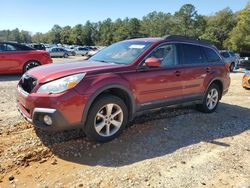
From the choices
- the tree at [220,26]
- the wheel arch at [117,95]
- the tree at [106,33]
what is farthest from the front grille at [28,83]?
the tree at [106,33]

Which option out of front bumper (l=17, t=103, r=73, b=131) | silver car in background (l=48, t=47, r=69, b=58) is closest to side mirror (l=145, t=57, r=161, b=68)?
front bumper (l=17, t=103, r=73, b=131)

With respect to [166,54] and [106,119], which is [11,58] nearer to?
[166,54]

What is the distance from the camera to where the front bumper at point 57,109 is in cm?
411

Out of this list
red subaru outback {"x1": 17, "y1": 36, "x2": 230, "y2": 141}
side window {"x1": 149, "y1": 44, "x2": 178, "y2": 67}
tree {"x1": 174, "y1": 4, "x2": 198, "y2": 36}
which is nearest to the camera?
red subaru outback {"x1": 17, "y1": 36, "x2": 230, "y2": 141}

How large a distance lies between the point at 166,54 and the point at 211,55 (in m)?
1.79

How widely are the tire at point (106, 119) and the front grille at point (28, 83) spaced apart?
98 centimetres

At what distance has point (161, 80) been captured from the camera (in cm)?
548

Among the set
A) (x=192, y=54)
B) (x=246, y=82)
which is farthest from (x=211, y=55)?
(x=246, y=82)

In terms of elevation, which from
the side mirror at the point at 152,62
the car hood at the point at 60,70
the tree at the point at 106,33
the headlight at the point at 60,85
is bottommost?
the headlight at the point at 60,85

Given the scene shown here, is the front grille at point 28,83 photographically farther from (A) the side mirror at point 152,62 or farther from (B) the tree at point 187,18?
(B) the tree at point 187,18

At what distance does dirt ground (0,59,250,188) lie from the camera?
12.3 ft

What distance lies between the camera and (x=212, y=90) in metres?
6.99

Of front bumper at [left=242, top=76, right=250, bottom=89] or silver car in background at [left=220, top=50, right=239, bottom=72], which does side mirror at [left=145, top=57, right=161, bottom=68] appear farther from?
silver car in background at [left=220, top=50, right=239, bottom=72]

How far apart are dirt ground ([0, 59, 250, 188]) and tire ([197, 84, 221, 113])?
2.63 ft
